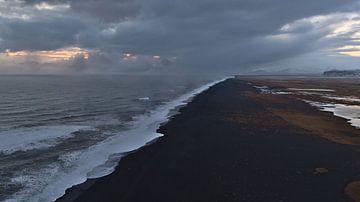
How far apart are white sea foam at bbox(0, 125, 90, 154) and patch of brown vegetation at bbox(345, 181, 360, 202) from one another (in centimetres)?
1836

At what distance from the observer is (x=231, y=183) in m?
16.0

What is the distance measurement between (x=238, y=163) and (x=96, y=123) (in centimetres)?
1944

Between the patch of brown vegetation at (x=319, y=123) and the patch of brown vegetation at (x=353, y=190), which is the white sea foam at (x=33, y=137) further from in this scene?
the patch of brown vegetation at (x=353, y=190)

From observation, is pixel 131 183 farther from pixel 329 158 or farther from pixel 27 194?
pixel 329 158

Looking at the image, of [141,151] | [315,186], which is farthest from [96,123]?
[315,186]

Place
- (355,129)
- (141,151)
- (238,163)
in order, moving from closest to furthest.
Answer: (238,163) → (141,151) → (355,129)

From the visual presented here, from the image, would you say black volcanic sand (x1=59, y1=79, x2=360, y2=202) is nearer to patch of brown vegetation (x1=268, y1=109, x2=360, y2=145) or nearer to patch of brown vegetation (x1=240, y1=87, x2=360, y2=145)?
patch of brown vegetation (x1=268, y1=109, x2=360, y2=145)

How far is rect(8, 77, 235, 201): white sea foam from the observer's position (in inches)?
592

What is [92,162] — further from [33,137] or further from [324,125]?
[324,125]

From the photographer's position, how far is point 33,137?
27.1 meters

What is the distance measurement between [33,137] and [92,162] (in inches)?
372

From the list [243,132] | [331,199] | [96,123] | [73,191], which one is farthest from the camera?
[96,123]

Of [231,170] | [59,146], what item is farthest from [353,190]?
[59,146]

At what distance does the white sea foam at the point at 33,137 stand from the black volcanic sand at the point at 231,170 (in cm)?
726
